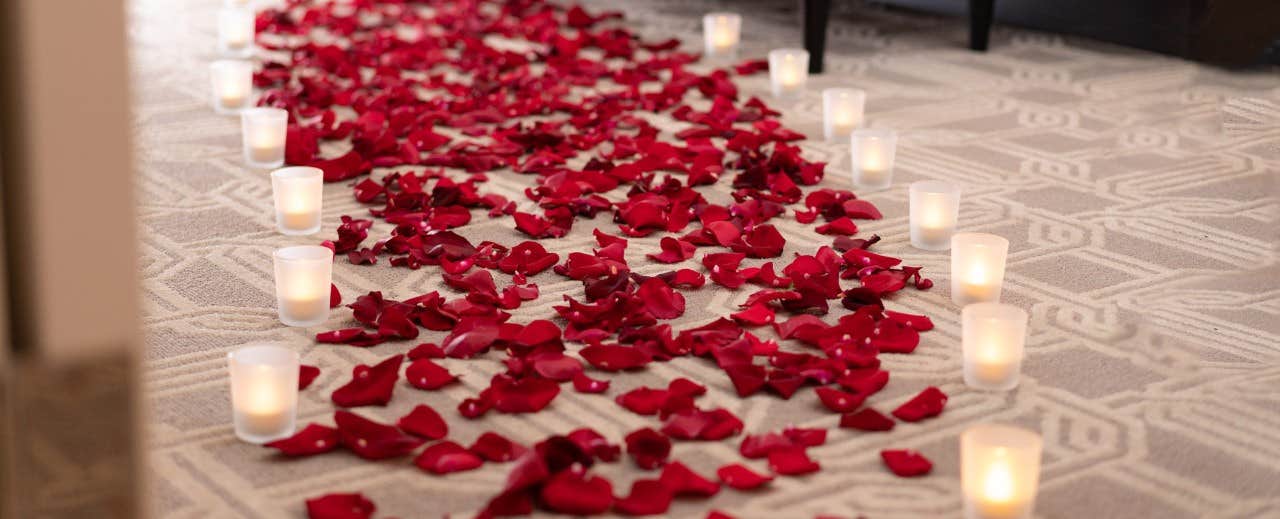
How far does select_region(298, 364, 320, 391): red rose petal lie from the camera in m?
1.55

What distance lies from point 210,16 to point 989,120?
220 cm

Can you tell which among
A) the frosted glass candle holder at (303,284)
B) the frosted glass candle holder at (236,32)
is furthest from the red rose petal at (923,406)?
the frosted glass candle holder at (236,32)

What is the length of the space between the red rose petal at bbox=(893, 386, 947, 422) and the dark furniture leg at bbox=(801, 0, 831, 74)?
1.85 meters

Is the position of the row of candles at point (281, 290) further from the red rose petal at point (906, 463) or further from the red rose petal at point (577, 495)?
the red rose petal at point (906, 463)

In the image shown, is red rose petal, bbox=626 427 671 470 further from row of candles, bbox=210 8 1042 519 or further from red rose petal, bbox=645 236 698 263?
red rose petal, bbox=645 236 698 263

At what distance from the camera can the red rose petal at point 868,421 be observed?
1448 millimetres

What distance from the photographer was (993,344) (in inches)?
60.4

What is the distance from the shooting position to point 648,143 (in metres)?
2.51

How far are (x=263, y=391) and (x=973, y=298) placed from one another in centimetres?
88

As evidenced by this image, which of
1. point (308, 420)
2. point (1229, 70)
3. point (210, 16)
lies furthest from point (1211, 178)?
point (210, 16)

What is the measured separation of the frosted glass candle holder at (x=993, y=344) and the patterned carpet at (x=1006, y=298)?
19 millimetres

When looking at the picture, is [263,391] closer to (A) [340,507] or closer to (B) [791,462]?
(A) [340,507]

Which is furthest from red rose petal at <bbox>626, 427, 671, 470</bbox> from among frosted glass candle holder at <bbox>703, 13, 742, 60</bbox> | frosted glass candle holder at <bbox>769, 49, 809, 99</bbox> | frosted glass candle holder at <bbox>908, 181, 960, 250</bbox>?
frosted glass candle holder at <bbox>703, 13, 742, 60</bbox>

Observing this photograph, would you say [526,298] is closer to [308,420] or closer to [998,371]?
[308,420]
